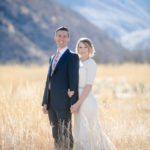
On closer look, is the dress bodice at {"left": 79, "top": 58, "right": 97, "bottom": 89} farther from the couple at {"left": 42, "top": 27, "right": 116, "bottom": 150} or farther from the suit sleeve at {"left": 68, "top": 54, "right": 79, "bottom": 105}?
the suit sleeve at {"left": 68, "top": 54, "right": 79, "bottom": 105}

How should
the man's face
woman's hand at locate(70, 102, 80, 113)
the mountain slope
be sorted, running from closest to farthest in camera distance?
woman's hand at locate(70, 102, 80, 113), the man's face, the mountain slope

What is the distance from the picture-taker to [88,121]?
2.89m

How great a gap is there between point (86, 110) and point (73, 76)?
44 centimetres

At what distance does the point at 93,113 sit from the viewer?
112 inches

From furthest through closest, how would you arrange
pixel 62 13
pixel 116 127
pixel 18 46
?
pixel 62 13
pixel 18 46
pixel 116 127

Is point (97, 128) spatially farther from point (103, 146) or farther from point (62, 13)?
point (62, 13)

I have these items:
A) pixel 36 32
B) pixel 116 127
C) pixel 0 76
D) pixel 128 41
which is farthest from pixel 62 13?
pixel 128 41

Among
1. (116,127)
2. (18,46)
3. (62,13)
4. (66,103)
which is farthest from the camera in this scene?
(62,13)

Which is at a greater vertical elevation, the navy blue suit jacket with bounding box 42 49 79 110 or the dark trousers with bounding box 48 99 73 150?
the navy blue suit jacket with bounding box 42 49 79 110

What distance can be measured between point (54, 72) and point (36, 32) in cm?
3162

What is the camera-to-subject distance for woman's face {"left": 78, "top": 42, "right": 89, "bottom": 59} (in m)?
2.85

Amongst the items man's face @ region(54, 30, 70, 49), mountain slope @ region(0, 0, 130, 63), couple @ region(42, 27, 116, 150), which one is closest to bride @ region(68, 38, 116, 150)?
couple @ region(42, 27, 116, 150)

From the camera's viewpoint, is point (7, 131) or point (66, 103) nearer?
point (66, 103)

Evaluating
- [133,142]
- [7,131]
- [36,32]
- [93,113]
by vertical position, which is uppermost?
[36,32]
